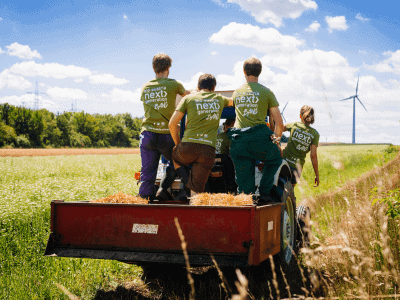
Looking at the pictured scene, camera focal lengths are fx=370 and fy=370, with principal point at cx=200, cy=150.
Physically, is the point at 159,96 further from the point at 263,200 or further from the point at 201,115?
the point at 263,200

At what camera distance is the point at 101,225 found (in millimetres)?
3516

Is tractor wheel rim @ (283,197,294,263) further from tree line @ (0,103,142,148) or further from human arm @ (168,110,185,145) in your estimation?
tree line @ (0,103,142,148)

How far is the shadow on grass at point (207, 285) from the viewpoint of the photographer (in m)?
4.00

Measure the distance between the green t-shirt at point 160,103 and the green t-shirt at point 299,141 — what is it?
1909 mm

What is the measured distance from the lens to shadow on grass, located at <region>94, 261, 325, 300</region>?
13.1 feet

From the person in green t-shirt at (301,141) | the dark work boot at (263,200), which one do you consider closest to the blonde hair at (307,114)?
the person in green t-shirt at (301,141)

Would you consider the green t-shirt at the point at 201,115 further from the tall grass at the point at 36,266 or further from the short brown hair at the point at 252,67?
the tall grass at the point at 36,266

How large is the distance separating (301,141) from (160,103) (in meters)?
2.22

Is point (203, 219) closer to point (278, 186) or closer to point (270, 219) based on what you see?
point (270, 219)

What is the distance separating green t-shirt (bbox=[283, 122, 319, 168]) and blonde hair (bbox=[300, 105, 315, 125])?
0.10 meters

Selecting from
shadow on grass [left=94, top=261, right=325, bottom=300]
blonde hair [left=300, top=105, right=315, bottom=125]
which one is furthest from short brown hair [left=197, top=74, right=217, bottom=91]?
shadow on grass [left=94, top=261, right=325, bottom=300]

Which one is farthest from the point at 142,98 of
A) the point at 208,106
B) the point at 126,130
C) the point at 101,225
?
the point at 126,130

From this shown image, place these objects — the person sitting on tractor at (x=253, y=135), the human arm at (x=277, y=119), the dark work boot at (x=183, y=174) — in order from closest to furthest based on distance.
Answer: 1. the person sitting on tractor at (x=253, y=135)
2. the human arm at (x=277, y=119)
3. the dark work boot at (x=183, y=174)

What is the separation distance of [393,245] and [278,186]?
54.5 inches
